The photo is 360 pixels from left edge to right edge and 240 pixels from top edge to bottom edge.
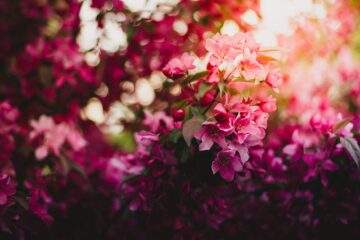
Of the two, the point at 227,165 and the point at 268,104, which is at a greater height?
the point at 268,104

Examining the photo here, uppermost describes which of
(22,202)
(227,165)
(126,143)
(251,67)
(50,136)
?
(251,67)

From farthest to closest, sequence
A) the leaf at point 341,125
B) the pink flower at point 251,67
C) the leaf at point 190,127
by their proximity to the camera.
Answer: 1. the leaf at point 341,125
2. the pink flower at point 251,67
3. the leaf at point 190,127

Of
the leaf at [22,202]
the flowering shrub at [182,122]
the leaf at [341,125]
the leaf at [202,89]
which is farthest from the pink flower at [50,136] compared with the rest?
the leaf at [341,125]

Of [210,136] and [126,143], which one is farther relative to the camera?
[126,143]

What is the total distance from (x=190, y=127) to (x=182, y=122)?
7.1 inches

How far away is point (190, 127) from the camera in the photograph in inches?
59.1

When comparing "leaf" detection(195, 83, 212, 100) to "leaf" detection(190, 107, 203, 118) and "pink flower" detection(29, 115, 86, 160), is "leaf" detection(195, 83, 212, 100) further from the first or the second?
"pink flower" detection(29, 115, 86, 160)

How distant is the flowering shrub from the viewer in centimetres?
163

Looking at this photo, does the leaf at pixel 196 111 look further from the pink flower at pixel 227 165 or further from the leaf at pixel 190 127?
the pink flower at pixel 227 165

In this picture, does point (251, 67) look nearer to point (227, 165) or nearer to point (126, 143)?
point (227, 165)

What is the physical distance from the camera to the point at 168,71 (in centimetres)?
167

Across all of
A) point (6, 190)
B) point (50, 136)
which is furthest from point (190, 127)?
point (50, 136)

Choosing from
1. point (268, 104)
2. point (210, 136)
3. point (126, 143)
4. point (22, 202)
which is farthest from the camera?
point (126, 143)

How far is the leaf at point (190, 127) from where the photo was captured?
147 cm
